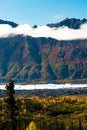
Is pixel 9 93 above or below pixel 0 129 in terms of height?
above

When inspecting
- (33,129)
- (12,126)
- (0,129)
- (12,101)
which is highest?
(12,101)

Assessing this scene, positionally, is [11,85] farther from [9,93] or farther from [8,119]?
[8,119]

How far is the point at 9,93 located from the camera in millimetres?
59781

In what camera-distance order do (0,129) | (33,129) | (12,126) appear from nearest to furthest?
1. (12,126)
2. (0,129)
3. (33,129)

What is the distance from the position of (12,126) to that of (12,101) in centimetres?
379

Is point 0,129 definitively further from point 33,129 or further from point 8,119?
point 33,129

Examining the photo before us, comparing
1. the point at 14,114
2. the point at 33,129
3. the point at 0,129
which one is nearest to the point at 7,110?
the point at 14,114

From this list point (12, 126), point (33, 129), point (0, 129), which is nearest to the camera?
point (12, 126)

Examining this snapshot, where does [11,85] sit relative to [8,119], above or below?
above

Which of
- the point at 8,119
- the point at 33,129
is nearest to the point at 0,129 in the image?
the point at 8,119

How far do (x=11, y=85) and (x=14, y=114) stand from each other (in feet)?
14.5

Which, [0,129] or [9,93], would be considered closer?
[9,93]

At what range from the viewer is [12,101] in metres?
60.4

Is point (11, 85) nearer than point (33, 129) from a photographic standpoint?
Yes
